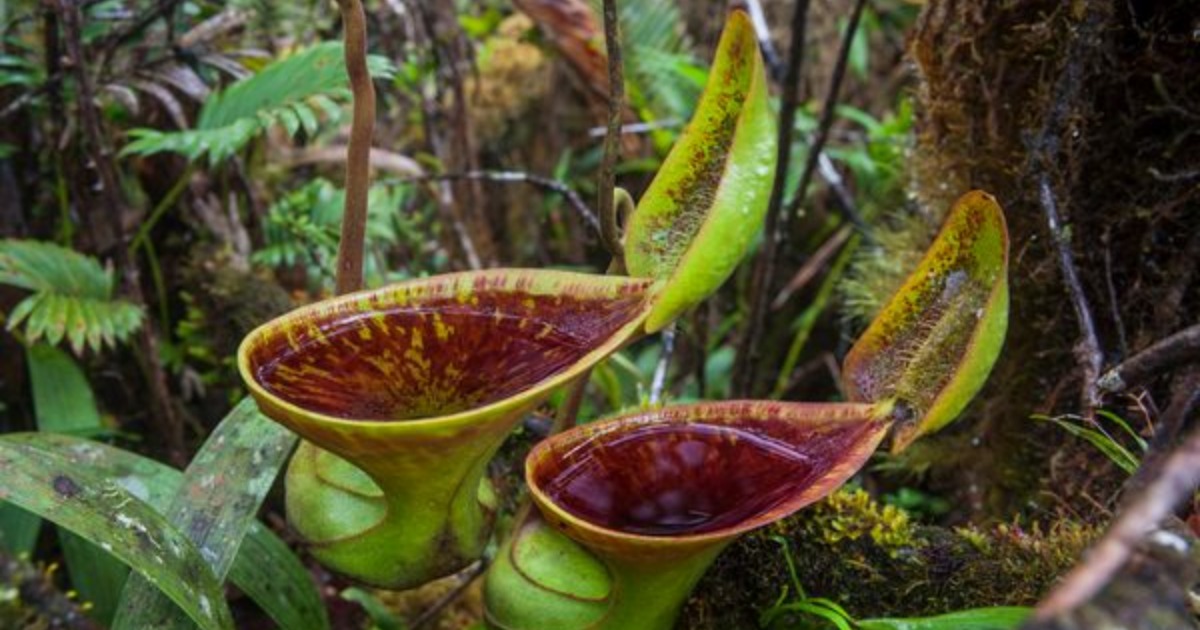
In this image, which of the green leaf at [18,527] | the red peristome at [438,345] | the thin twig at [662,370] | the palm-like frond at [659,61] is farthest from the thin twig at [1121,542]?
the palm-like frond at [659,61]

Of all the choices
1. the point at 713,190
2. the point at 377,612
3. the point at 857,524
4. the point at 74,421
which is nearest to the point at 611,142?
the point at 713,190

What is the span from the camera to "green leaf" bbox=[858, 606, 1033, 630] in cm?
108

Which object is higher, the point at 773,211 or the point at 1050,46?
the point at 1050,46

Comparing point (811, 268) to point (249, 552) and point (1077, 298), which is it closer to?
point (1077, 298)

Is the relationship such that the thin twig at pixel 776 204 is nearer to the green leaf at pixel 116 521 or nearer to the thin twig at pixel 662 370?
the thin twig at pixel 662 370

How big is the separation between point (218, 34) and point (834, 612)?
5.82ft

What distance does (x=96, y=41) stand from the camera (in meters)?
2.10

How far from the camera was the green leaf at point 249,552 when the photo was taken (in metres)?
1.45

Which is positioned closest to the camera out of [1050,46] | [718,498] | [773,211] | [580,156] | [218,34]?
[718,498]

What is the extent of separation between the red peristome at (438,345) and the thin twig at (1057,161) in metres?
0.71

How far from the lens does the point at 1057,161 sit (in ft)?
5.16

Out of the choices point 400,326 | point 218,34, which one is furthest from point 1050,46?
point 218,34

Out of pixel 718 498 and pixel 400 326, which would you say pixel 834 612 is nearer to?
pixel 718 498

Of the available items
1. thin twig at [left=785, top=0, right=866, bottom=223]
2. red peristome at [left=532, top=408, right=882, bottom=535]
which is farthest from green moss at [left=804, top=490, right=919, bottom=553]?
thin twig at [left=785, top=0, right=866, bottom=223]
